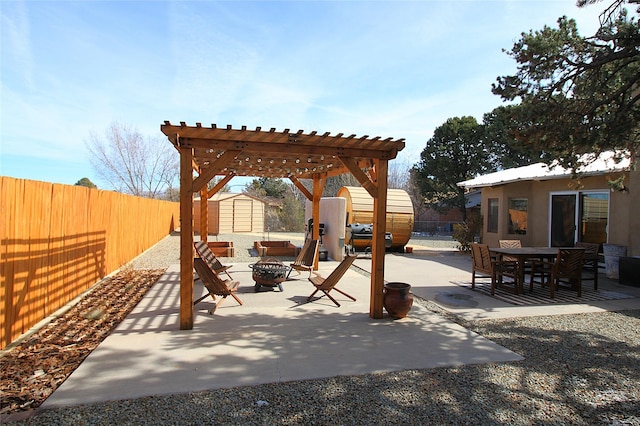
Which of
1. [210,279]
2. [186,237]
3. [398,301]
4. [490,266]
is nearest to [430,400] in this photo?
[398,301]

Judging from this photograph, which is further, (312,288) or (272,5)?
(272,5)

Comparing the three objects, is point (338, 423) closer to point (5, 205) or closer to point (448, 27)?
point (5, 205)

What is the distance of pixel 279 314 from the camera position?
18.0ft

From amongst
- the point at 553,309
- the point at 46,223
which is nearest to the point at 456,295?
the point at 553,309

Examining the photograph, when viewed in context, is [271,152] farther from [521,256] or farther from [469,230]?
[469,230]

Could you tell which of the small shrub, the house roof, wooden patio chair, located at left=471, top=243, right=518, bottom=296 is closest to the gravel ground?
wooden patio chair, located at left=471, top=243, right=518, bottom=296

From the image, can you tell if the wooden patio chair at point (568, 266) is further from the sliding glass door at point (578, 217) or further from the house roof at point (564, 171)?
the sliding glass door at point (578, 217)

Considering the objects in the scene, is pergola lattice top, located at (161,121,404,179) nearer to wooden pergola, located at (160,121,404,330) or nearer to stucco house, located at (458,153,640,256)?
wooden pergola, located at (160,121,404,330)

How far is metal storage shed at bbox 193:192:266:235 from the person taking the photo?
78.4 feet

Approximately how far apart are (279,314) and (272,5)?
6258 mm

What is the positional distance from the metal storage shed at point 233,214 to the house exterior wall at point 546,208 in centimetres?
1517

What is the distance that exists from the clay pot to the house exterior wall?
524cm

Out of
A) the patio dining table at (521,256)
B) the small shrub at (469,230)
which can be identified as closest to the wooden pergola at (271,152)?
the patio dining table at (521,256)

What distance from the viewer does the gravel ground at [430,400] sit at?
2799 millimetres
